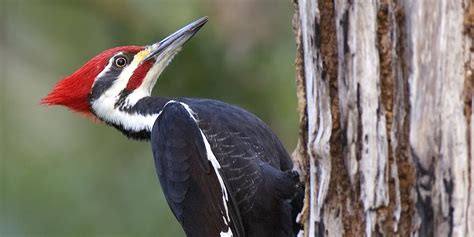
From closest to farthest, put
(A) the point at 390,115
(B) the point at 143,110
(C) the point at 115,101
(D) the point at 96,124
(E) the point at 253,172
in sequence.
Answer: (A) the point at 390,115, (E) the point at 253,172, (B) the point at 143,110, (C) the point at 115,101, (D) the point at 96,124

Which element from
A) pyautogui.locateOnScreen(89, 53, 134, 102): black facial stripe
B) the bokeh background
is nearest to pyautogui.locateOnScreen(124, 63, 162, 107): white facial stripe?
pyautogui.locateOnScreen(89, 53, 134, 102): black facial stripe

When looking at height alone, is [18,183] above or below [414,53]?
below

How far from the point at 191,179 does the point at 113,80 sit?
73 cm

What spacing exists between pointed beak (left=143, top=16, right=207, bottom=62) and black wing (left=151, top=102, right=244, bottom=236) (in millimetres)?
506

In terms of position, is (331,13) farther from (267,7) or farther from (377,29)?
(267,7)

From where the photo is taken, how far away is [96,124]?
265 inches

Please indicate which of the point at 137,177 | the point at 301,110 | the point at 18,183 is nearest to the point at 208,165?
the point at 301,110

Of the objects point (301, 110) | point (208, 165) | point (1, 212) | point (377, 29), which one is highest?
point (377, 29)

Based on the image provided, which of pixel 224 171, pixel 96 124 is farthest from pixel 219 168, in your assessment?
pixel 96 124

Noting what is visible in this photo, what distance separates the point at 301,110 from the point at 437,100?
1.67 feet

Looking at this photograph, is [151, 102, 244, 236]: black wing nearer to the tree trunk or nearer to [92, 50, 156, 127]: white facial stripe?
[92, 50, 156, 127]: white facial stripe

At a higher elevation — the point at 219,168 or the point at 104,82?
the point at 104,82

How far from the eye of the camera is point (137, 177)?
646 centimetres

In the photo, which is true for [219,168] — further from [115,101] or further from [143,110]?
[115,101]
